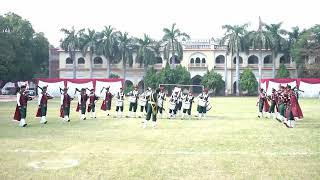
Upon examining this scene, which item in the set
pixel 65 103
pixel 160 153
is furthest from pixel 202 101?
pixel 160 153

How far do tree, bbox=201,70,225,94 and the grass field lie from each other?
52.3 meters

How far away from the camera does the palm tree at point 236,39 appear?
2773 inches

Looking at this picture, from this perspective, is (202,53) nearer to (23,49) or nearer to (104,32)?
(104,32)

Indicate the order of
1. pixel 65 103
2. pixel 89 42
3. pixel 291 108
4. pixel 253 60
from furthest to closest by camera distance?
pixel 253 60 → pixel 89 42 → pixel 65 103 → pixel 291 108

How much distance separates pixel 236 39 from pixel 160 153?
6038 centimetres

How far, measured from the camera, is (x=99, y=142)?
14.4m

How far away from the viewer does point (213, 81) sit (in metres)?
70.4

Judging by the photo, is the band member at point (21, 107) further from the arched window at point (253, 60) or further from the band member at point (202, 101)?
the arched window at point (253, 60)

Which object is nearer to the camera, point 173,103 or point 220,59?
point 173,103

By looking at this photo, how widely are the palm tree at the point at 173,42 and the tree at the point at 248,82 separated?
34.6 feet

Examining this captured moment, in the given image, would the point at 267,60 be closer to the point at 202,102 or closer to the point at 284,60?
the point at 284,60

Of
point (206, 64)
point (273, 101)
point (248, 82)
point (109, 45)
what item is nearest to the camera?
point (273, 101)

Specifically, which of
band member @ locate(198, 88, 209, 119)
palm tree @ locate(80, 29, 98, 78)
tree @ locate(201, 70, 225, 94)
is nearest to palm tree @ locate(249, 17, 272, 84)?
tree @ locate(201, 70, 225, 94)

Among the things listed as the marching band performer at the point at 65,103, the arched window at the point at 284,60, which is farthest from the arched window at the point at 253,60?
the marching band performer at the point at 65,103
